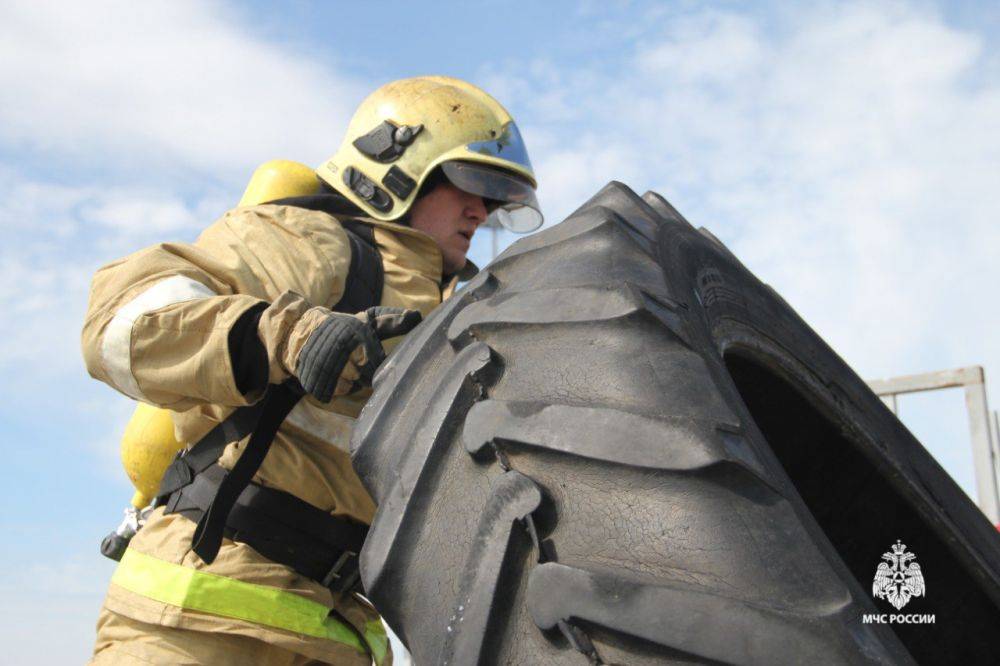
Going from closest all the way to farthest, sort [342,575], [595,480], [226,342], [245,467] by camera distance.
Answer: [595,480] < [226,342] < [245,467] < [342,575]

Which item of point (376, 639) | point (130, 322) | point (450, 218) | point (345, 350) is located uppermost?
point (450, 218)

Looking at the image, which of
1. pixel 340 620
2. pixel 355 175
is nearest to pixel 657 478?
pixel 340 620

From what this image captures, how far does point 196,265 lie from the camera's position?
202cm

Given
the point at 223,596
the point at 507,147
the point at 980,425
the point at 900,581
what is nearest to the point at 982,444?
the point at 980,425

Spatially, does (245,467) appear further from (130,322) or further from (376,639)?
(376,639)

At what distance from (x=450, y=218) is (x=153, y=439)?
3.31ft

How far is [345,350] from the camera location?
1.56 metres

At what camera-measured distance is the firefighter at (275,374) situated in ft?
5.66

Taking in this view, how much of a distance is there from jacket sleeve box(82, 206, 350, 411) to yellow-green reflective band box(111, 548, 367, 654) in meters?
0.45

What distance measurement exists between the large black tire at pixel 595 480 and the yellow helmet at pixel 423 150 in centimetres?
139

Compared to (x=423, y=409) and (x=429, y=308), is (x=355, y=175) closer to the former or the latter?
(x=429, y=308)

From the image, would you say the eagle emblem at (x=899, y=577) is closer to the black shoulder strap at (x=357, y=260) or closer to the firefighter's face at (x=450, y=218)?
the black shoulder strap at (x=357, y=260)

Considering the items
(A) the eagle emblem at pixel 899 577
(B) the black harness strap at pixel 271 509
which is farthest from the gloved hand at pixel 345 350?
(A) the eagle emblem at pixel 899 577

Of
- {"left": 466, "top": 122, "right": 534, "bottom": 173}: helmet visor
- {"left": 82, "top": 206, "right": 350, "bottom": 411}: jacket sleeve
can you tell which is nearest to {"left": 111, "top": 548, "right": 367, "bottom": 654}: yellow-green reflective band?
{"left": 82, "top": 206, "right": 350, "bottom": 411}: jacket sleeve
